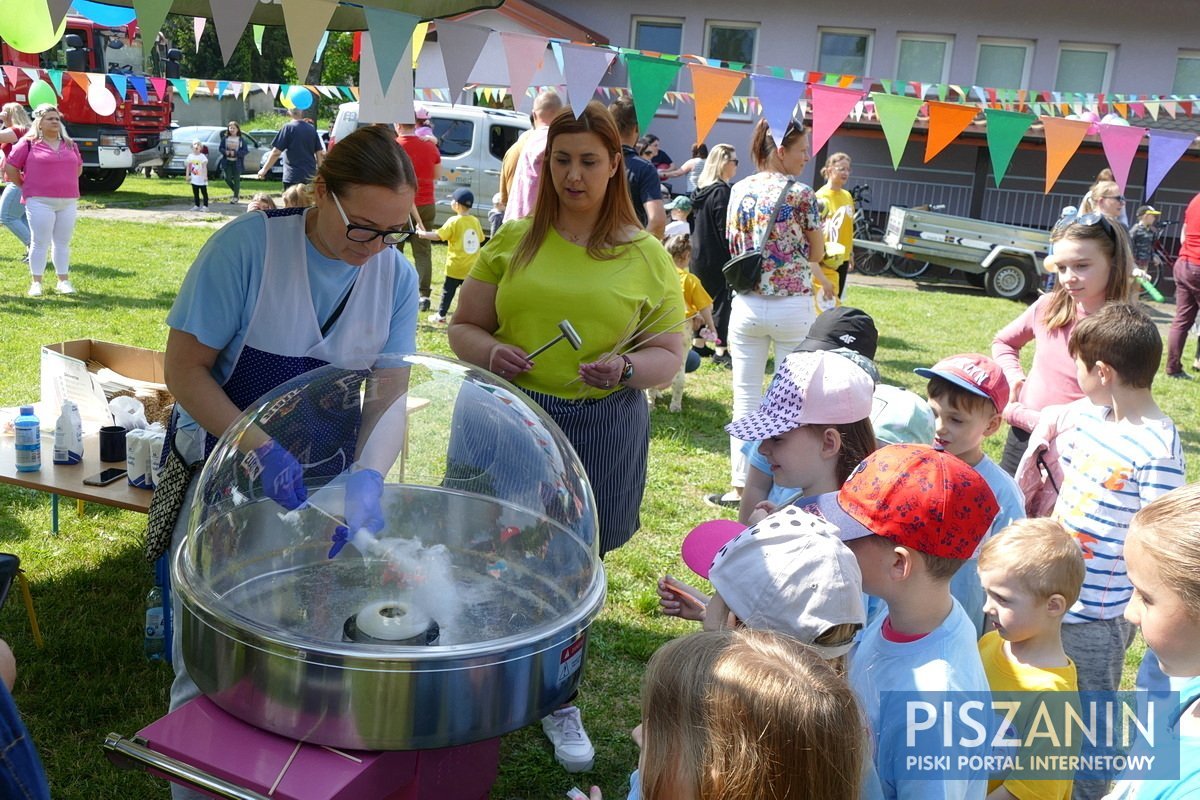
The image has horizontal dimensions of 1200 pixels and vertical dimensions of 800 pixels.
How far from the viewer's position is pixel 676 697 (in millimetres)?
1445

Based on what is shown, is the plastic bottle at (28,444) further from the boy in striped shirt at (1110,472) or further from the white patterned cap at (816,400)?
the boy in striped shirt at (1110,472)

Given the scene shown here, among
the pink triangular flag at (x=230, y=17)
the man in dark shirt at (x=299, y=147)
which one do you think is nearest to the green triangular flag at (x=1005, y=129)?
the pink triangular flag at (x=230, y=17)

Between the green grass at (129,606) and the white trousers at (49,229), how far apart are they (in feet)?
3.38

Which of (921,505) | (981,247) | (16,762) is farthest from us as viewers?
(981,247)

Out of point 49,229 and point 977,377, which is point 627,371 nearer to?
point 977,377

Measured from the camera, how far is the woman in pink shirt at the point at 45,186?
948 centimetres

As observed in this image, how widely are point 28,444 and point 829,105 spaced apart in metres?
3.61

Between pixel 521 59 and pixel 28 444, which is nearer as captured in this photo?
pixel 28 444

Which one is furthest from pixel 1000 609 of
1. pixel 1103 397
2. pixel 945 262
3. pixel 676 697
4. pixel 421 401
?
pixel 945 262

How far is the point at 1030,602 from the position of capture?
91.8 inches

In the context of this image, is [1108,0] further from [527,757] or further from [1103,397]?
[527,757]

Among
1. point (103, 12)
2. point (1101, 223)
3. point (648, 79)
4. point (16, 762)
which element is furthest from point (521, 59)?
point (16, 762)

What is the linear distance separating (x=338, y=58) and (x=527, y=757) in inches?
1114

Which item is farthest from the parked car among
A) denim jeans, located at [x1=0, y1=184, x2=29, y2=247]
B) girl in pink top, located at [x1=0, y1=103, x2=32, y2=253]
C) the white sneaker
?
the white sneaker
